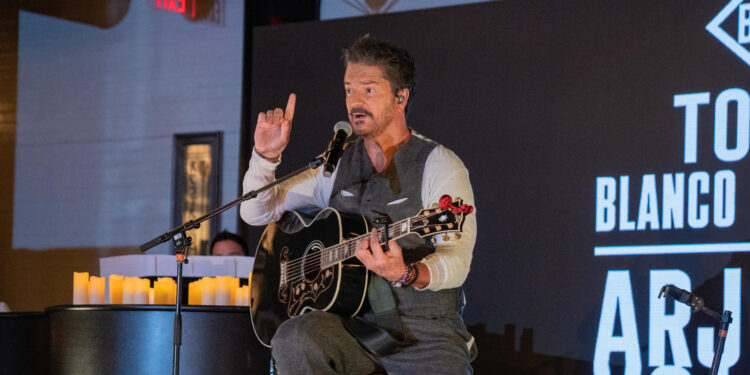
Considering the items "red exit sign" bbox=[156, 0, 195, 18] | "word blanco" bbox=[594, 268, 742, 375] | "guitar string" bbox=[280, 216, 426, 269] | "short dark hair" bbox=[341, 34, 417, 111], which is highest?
"red exit sign" bbox=[156, 0, 195, 18]

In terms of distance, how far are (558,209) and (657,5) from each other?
3.78 ft

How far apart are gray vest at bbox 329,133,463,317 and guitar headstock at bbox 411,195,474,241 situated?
19 cm

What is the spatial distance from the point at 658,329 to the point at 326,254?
7.48 ft

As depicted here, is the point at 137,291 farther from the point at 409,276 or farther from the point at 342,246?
the point at 409,276

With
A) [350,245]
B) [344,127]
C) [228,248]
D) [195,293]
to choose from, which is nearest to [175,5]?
[228,248]

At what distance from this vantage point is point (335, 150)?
2846 mm

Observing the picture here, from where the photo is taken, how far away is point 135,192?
7242 millimetres

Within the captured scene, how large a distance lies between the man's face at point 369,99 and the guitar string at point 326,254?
41cm

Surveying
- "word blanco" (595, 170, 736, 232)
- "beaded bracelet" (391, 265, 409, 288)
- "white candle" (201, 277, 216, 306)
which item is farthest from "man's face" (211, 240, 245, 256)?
"beaded bracelet" (391, 265, 409, 288)

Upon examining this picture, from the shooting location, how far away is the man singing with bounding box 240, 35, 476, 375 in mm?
2717

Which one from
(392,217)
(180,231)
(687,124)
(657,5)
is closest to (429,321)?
(392,217)

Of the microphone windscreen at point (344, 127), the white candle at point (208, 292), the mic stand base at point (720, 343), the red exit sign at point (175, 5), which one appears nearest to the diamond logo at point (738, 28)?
the mic stand base at point (720, 343)

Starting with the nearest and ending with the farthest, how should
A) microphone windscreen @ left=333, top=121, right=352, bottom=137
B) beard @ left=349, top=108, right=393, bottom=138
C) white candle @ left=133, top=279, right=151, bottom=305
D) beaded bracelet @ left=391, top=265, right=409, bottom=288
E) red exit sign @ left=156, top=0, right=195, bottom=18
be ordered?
beaded bracelet @ left=391, top=265, right=409, bottom=288 < microphone windscreen @ left=333, top=121, right=352, bottom=137 < beard @ left=349, top=108, right=393, bottom=138 < white candle @ left=133, top=279, right=151, bottom=305 < red exit sign @ left=156, top=0, right=195, bottom=18

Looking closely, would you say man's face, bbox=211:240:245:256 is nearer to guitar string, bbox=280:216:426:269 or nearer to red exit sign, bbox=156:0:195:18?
red exit sign, bbox=156:0:195:18
